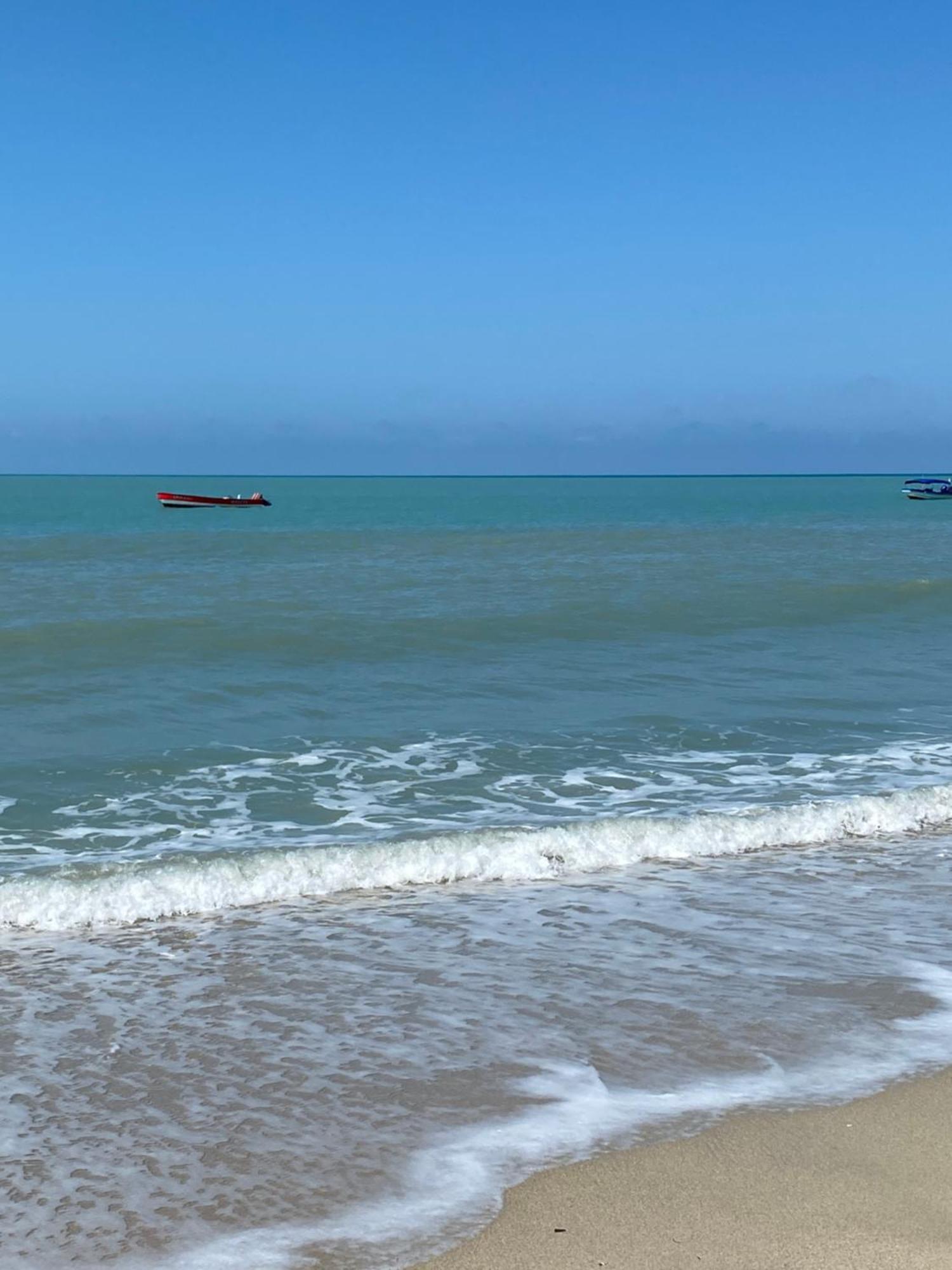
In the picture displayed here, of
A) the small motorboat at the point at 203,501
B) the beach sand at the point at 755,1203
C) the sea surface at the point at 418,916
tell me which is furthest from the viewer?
the small motorboat at the point at 203,501

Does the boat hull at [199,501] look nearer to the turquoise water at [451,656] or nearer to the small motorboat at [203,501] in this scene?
the small motorboat at [203,501]

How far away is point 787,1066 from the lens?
499cm

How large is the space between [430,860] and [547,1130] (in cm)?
365

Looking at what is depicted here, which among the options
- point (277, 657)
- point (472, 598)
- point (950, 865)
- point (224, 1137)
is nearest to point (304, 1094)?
point (224, 1137)

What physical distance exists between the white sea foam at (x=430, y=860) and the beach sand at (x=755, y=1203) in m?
3.66

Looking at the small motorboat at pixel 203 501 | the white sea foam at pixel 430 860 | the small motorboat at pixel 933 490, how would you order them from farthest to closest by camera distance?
the small motorboat at pixel 933 490 < the small motorboat at pixel 203 501 < the white sea foam at pixel 430 860

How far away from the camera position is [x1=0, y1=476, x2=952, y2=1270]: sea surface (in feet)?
13.9

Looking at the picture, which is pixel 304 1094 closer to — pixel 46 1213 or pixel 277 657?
pixel 46 1213

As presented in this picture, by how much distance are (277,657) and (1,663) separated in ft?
12.1

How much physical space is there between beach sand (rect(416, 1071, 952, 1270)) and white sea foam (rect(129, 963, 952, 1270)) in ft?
0.39

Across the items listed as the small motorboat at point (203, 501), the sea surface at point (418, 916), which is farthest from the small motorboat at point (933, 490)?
the sea surface at point (418, 916)

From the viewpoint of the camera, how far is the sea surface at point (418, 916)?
4238mm

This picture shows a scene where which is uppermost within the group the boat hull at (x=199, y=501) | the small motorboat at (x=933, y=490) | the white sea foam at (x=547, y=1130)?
the small motorboat at (x=933, y=490)

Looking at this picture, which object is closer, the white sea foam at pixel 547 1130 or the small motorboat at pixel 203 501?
the white sea foam at pixel 547 1130
